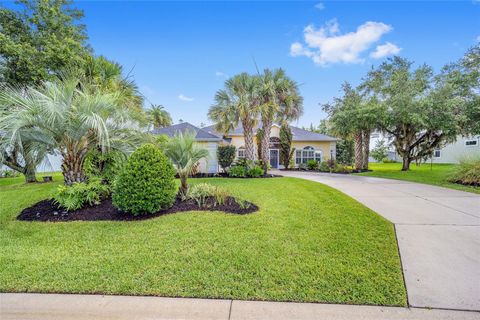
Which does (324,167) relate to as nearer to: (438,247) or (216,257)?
(438,247)

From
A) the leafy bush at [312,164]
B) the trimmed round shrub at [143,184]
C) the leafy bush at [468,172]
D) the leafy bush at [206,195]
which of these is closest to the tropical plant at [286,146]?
the leafy bush at [312,164]

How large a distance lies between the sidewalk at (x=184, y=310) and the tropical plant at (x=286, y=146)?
1830cm

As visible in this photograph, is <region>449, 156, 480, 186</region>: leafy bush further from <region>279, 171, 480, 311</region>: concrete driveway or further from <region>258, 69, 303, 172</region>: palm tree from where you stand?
<region>258, 69, 303, 172</region>: palm tree

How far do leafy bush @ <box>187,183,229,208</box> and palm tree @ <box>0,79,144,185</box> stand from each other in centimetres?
Answer: 243

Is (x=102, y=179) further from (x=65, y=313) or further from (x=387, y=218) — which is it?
(x=387, y=218)

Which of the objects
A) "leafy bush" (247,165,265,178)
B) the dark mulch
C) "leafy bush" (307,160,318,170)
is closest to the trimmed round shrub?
the dark mulch

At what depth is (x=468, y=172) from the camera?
10359 millimetres

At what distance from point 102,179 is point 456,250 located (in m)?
8.35

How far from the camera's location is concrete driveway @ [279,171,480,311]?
2687 mm

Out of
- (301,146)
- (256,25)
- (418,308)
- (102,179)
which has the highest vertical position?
(256,25)

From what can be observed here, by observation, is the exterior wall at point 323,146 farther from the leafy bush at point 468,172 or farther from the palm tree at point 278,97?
the leafy bush at point 468,172

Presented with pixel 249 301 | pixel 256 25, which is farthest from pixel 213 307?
pixel 256 25

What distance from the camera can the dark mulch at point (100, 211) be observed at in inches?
211

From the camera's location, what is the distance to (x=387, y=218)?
208 inches
